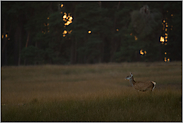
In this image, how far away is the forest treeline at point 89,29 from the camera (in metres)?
40.6

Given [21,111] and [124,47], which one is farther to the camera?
[124,47]

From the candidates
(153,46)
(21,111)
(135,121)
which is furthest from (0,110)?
(153,46)

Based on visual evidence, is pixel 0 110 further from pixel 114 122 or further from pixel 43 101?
pixel 114 122

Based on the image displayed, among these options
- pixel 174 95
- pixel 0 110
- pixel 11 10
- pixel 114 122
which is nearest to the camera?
pixel 114 122

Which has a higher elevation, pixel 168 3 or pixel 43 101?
pixel 168 3

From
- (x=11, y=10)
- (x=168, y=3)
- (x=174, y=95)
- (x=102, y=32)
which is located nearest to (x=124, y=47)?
(x=102, y=32)

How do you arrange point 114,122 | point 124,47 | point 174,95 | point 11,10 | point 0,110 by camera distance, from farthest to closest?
point 124,47 → point 11,10 → point 174,95 → point 0,110 → point 114,122

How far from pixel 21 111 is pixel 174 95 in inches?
299

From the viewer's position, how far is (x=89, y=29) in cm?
4372

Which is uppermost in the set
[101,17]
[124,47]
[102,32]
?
[101,17]

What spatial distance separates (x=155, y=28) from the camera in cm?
3956

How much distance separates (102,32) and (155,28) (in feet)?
35.9

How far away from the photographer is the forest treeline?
4056cm

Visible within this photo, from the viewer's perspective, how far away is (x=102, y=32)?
4500 cm
